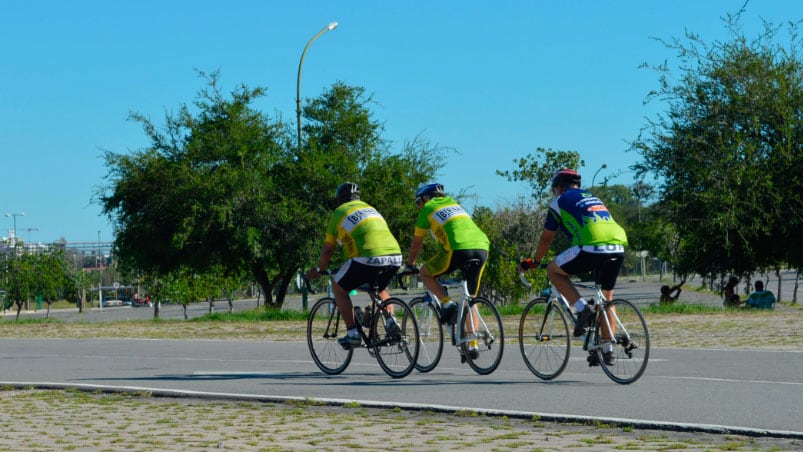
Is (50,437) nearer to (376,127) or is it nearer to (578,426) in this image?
(578,426)

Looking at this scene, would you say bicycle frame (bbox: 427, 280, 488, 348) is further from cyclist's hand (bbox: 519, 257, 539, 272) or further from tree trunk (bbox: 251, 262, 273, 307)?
tree trunk (bbox: 251, 262, 273, 307)

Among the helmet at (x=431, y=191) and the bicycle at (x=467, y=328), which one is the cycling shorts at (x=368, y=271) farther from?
the helmet at (x=431, y=191)

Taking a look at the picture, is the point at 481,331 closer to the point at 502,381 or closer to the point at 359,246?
the point at 502,381

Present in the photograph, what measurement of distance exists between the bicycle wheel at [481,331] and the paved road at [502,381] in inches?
7.8

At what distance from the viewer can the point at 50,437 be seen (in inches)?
289

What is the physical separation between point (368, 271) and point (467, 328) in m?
1.08

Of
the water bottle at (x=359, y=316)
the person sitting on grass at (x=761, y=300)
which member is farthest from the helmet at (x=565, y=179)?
the person sitting on grass at (x=761, y=300)

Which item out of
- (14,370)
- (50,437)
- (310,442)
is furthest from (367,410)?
(14,370)

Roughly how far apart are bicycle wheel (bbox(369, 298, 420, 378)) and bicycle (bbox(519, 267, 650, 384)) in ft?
3.40

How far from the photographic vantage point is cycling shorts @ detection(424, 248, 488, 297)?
10.4 meters

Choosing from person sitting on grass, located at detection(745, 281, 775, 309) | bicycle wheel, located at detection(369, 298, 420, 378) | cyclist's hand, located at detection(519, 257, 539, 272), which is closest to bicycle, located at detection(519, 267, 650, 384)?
cyclist's hand, located at detection(519, 257, 539, 272)

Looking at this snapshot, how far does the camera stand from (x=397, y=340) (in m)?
10.5

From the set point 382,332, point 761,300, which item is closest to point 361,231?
point 382,332

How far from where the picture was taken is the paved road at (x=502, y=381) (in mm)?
7984
